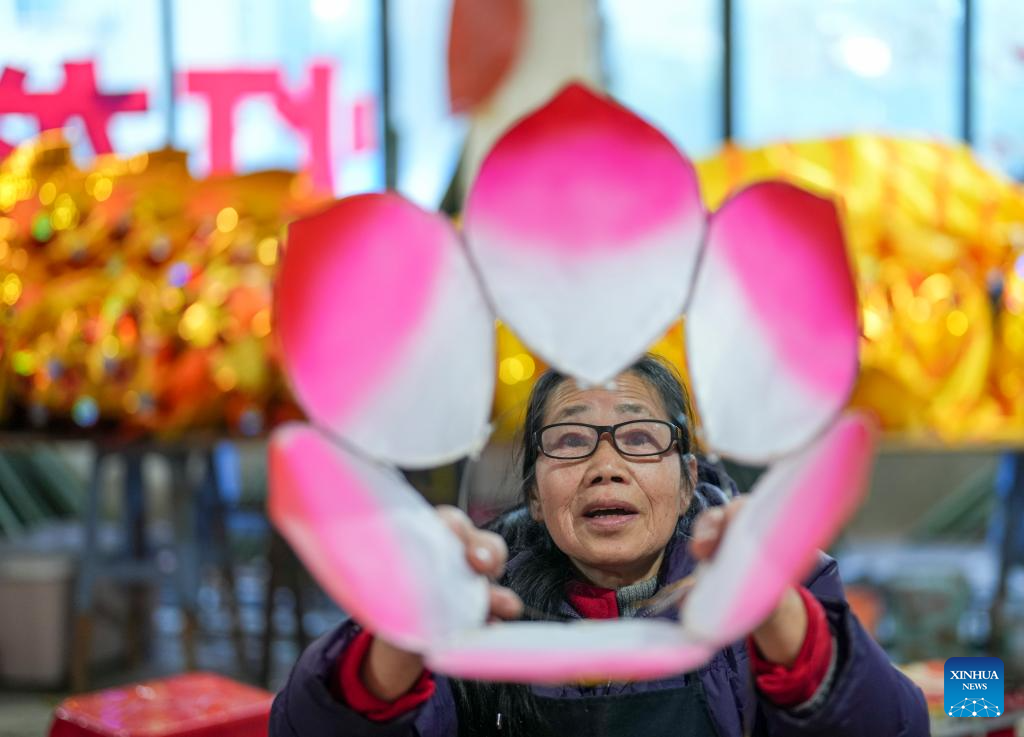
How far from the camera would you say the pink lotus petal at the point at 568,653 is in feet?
1.89

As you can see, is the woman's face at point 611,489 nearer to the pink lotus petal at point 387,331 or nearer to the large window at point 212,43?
the pink lotus petal at point 387,331

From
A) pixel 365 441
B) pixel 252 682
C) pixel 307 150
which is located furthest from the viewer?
pixel 307 150

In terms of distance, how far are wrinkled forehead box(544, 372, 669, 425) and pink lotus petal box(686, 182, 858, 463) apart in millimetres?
209

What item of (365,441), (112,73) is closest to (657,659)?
(365,441)

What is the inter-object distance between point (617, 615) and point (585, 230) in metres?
0.40

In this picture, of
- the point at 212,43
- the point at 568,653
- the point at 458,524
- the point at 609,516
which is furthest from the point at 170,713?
the point at 212,43

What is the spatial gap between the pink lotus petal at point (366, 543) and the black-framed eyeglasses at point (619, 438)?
0.26 metres

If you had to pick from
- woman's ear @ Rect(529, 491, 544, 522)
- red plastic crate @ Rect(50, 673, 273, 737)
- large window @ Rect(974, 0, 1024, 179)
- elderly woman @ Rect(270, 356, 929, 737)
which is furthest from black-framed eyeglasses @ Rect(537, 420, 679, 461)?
large window @ Rect(974, 0, 1024, 179)

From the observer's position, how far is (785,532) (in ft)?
1.96

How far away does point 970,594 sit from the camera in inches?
150

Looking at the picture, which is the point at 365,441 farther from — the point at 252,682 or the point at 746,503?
the point at 252,682

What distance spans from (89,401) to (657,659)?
310 cm

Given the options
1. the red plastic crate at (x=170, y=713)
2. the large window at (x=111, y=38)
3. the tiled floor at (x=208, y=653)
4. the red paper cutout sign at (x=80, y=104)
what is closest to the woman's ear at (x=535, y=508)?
the red plastic crate at (x=170, y=713)

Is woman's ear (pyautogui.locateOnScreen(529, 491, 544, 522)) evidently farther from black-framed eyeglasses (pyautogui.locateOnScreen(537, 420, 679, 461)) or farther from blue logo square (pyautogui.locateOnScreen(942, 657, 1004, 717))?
blue logo square (pyautogui.locateOnScreen(942, 657, 1004, 717))
